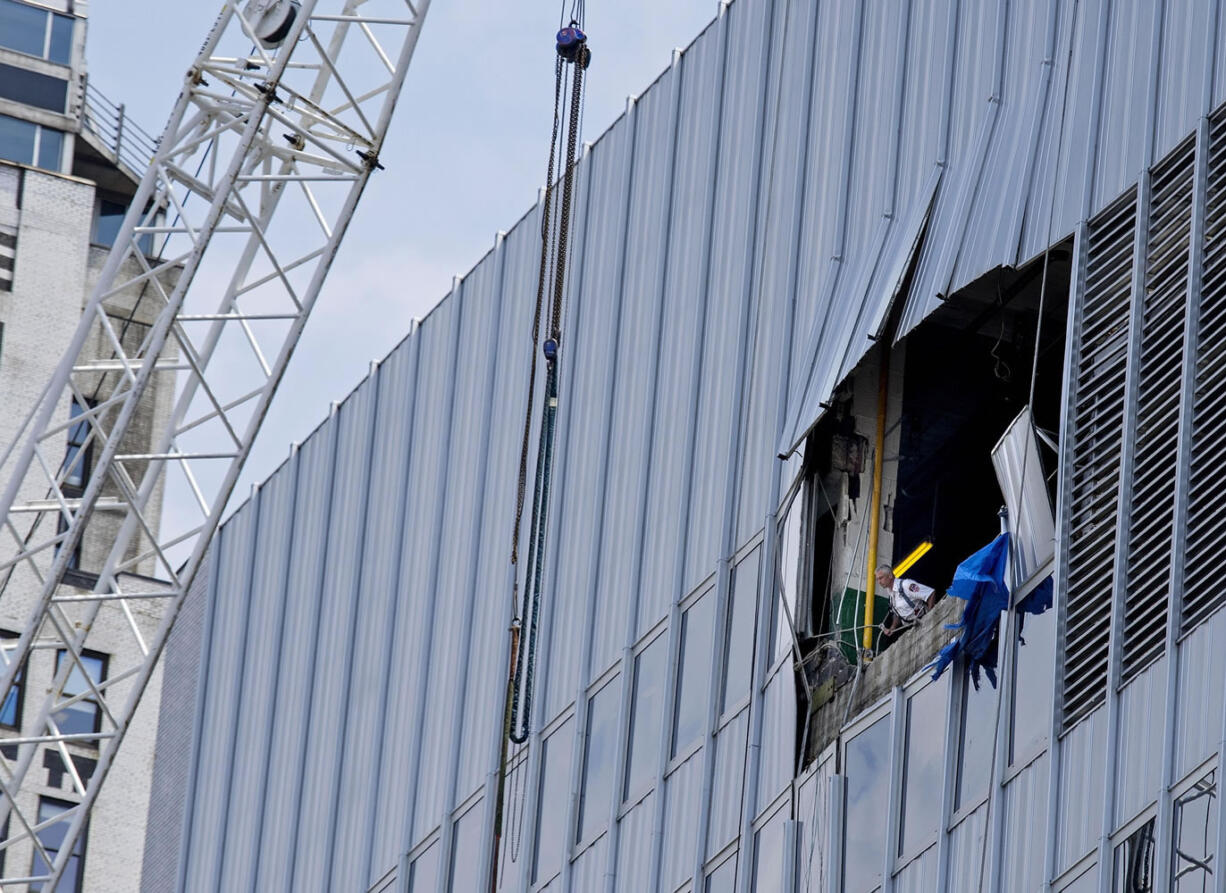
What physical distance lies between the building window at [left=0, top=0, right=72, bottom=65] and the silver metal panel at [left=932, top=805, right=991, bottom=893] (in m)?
58.6

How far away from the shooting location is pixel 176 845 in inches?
1811

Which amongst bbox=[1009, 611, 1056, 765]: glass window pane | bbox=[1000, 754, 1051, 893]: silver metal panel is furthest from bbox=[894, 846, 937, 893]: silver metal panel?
bbox=[1009, 611, 1056, 765]: glass window pane

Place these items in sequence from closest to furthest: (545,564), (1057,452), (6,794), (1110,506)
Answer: (1110,506) < (1057,452) < (545,564) < (6,794)

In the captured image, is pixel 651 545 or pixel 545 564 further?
pixel 545 564

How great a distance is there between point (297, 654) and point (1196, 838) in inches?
905

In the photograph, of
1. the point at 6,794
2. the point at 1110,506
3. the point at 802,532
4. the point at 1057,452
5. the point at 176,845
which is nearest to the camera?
the point at 1110,506

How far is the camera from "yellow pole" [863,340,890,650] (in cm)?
2983

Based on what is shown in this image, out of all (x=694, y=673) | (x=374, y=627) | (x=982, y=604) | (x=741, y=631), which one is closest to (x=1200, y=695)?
(x=982, y=604)

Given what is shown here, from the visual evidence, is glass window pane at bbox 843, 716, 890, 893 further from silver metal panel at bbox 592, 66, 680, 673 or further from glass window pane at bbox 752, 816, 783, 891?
silver metal panel at bbox 592, 66, 680, 673

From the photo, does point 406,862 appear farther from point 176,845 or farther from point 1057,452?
point 1057,452

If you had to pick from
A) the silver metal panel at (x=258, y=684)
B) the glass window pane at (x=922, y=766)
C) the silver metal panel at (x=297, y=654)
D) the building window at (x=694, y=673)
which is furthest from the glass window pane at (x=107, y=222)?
the glass window pane at (x=922, y=766)

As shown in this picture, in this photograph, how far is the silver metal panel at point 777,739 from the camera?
2938 cm

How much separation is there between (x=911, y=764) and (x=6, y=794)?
687 inches

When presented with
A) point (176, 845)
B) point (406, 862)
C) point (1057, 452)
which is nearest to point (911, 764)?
point (1057, 452)
